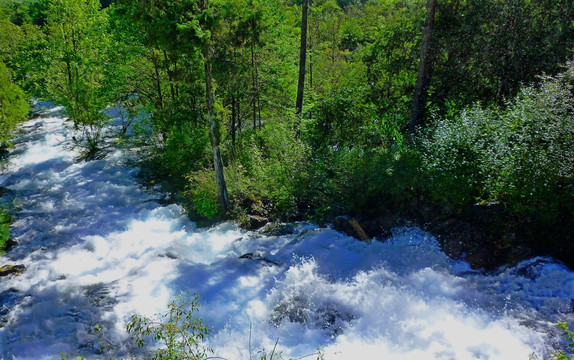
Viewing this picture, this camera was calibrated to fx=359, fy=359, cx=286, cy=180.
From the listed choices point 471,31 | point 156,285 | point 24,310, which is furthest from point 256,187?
point 471,31

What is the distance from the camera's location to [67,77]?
70.9 ft

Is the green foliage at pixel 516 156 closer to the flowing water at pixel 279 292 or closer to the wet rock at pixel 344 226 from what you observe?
the flowing water at pixel 279 292

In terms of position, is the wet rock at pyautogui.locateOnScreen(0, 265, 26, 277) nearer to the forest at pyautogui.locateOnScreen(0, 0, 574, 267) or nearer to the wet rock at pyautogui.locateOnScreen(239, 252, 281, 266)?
the forest at pyautogui.locateOnScreen(0, 0, 574, 267)

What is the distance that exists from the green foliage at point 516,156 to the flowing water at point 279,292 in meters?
1.42

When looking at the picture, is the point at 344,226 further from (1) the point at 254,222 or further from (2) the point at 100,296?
(2) the point at 100,296

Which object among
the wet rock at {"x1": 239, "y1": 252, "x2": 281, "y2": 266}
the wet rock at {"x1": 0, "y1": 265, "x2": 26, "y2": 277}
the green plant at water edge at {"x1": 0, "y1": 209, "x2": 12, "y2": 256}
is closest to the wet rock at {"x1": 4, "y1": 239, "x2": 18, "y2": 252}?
the green plant at water edge at {"x1": 0, "y1": 209, "x2": 12, "y2": 256}

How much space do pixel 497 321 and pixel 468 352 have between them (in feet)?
3.57

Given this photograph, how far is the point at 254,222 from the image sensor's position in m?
11.9

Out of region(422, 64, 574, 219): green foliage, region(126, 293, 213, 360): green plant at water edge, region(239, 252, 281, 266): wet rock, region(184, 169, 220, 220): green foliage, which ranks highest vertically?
region(422, 64, 574, 219): green foliage

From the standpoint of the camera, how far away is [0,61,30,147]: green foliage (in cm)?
1892

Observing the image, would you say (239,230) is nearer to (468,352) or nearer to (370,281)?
(370,281)

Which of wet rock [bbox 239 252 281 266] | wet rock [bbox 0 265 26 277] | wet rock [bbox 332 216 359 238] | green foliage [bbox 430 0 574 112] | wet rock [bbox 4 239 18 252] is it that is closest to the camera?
wet rock [bbox 239 252 281 266]

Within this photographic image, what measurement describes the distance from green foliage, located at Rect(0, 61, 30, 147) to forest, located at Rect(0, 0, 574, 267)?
97mm

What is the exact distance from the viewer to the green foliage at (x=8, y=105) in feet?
62.1
